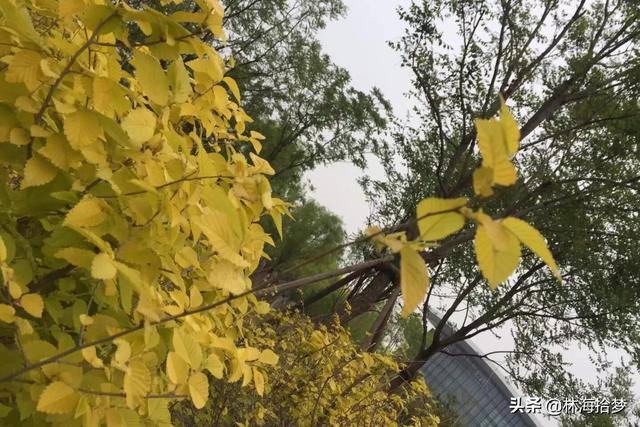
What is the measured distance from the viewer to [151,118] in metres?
0.85

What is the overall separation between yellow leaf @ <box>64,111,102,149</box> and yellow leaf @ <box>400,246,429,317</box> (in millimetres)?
551

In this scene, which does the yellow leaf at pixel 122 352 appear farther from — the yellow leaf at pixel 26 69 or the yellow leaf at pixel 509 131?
the yellow leaf at pixel 509 131

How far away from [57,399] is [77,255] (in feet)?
0.67

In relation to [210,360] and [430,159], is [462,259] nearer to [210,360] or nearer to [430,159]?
[430,159]

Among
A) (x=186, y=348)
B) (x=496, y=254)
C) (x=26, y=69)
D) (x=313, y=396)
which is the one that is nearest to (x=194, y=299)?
(x=186, y=348)

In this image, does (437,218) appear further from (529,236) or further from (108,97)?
(108,97)

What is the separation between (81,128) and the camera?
0.82 metres

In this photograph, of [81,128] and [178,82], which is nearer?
[81,128]

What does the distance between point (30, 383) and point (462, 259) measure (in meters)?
7.25

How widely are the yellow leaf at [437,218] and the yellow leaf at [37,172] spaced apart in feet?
2.00

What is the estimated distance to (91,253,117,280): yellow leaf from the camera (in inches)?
25.9

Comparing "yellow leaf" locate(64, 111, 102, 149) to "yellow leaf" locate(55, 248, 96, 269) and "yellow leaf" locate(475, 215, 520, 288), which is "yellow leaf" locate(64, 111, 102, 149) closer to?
"yellow leaf" locate(55, 248, 96, 269)

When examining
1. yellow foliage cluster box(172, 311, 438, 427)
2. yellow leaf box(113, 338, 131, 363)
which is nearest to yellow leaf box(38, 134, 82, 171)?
yellow leaf box(113, 338, 131, 363)

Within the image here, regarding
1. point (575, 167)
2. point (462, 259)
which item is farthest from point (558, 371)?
point (575, 167)
